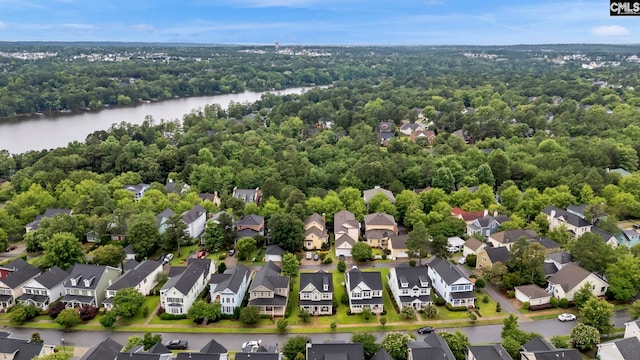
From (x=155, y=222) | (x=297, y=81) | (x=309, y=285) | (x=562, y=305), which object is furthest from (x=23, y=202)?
(x=297, y=81)

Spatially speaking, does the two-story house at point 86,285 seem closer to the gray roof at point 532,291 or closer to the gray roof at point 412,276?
the gray roof at point 412,276

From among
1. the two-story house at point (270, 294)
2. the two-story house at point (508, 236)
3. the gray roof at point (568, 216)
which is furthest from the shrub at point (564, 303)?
the two-story house at point (270, 294)

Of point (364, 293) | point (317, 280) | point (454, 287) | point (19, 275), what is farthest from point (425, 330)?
point (19, 275)

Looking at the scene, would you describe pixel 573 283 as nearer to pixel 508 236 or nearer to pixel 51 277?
pixel 508 236

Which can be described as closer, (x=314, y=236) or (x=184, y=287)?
(x=184, y=287)

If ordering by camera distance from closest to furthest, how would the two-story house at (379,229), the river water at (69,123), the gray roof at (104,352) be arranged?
Result: the gray roof at (104,352)
the two-story house at (379,229)
the river water at (69,123)
